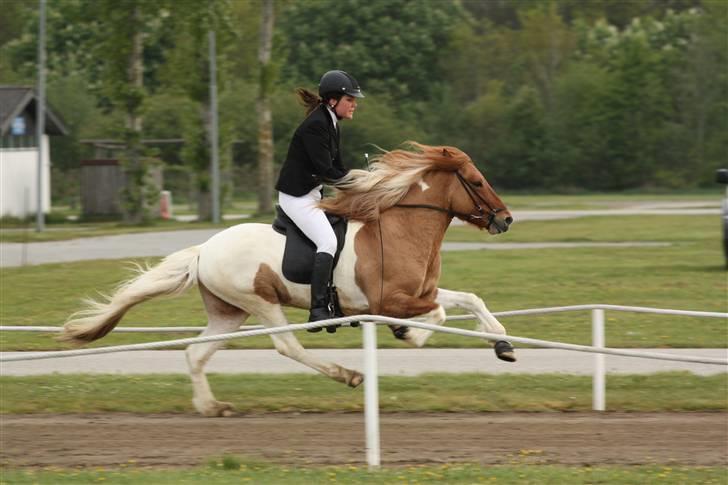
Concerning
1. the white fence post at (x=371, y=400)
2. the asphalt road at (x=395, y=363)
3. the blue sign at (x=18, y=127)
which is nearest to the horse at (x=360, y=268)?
the white fence post at (x=371, y=400)

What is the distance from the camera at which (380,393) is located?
10.6 m

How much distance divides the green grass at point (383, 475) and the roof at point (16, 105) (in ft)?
131

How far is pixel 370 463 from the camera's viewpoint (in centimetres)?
795

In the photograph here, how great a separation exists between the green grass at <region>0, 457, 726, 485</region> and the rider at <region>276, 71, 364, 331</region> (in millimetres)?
1979

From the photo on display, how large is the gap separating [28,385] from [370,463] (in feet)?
14.0

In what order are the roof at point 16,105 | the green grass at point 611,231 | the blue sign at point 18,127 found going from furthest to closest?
the blue sign at point 18,127 → the roof at point 16,105 → the green grass at point 611,231

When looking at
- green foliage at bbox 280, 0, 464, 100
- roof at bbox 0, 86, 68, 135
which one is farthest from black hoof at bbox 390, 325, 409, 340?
green foliage at bbox 280, 0, 464, 100

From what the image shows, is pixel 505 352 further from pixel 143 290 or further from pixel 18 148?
pixel 18 148

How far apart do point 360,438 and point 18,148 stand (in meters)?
41.6

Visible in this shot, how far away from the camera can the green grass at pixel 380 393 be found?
1007 cm

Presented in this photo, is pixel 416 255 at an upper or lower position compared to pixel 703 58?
lower

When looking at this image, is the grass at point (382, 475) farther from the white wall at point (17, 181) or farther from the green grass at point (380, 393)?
the white wall at point (17, 181)

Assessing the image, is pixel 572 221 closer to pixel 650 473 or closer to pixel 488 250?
pixel 488 250

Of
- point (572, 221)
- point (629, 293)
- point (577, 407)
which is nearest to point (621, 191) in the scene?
point (572, 221)
